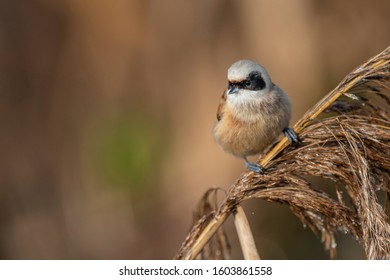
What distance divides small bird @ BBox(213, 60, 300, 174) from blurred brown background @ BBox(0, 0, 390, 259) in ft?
4.03

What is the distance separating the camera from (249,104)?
11.0 feet

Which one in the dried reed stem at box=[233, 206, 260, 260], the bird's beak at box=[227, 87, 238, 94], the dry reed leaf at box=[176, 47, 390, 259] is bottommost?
the dried reed stem at box=[233, 206, 260, 260]

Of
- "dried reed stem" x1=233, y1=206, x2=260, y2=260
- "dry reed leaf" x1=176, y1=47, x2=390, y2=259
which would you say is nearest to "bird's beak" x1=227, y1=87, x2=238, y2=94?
"dry reed leaf" x1=176, y1=47, x2=390, y2=259

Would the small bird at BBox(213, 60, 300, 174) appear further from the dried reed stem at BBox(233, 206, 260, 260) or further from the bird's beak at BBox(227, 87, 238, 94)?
the dried reed stem at BBox(233, 206, 260, 260)

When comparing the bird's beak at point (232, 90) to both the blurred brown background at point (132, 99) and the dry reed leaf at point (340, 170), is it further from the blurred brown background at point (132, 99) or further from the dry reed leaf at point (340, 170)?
the blurred brown background at point (132, 99)

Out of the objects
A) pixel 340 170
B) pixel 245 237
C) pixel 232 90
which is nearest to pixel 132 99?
pixel 232 90

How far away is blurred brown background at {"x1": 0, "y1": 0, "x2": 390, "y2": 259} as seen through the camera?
15.5 ft

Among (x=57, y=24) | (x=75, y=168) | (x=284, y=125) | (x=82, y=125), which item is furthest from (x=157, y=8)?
(x=284, y=125)

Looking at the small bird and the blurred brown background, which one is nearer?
the small bird

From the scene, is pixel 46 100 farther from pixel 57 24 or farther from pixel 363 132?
pixel 363 132

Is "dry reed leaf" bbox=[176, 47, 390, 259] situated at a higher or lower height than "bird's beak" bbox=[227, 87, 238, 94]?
lower

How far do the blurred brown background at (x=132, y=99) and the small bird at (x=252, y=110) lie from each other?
4.03 ft

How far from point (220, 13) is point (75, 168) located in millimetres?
1863

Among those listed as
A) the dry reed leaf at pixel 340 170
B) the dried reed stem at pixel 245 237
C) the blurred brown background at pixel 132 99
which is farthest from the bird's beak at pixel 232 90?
the blurred brown background at pixel 132 99
